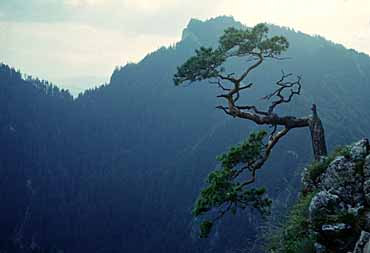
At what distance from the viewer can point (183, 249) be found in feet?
585

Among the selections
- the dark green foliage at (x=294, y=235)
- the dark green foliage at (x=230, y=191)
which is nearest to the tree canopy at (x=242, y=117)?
the dark green foliage at (x=230, y=191)

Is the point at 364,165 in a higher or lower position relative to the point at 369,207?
higher

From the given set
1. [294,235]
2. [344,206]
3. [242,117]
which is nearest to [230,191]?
[294,235]

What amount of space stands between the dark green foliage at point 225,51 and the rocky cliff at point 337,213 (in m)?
4.59

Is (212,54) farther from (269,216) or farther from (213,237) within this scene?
(213,237)

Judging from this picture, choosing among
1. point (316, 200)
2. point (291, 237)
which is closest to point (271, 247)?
point (291, 237)

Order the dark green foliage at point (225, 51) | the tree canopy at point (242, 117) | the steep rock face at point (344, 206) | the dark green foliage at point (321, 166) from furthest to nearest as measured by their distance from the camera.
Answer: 1. the dark green foliage at point (225, 51)
2. the tree canopy at point (242, 117)
3. the dark green foliage at point (321, 166)
4. the steep rock face at point (344, 206)

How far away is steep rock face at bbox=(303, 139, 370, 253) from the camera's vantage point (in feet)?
26.1

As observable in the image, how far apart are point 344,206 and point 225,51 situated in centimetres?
684

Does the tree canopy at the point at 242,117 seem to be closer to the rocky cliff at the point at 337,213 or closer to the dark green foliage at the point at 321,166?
the dark green foliage at the point at 321,166

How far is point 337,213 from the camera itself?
848 cm

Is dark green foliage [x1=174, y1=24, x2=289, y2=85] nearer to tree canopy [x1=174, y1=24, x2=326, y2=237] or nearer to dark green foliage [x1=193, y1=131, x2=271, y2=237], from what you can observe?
tree canopy [x1=174, y1=24, x2=326, y2=237]

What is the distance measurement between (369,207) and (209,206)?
458cm

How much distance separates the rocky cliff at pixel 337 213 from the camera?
26.2ft
